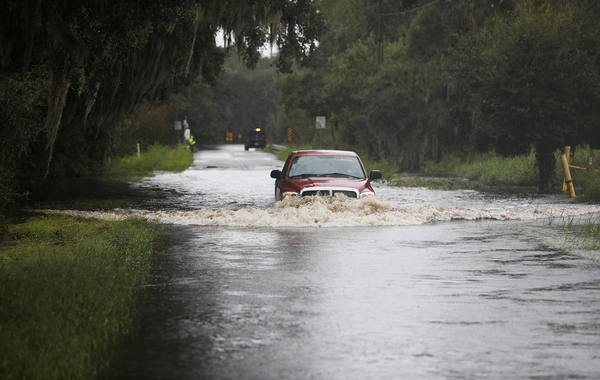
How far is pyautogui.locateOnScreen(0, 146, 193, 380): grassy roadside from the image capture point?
8.11 meters

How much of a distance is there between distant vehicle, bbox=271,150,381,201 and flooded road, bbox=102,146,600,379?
1.29 ft

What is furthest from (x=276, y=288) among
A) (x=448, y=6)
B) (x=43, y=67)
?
(x=448, y=6)

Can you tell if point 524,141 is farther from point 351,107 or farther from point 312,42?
point 351,107

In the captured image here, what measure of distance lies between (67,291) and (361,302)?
3.07m

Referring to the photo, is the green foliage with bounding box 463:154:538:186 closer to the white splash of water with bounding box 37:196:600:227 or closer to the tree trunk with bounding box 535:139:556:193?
the tree trunk with bounding box 535:139:556:193

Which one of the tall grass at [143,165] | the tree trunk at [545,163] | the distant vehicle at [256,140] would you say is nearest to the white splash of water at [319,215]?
the tree trunk at [545,163]

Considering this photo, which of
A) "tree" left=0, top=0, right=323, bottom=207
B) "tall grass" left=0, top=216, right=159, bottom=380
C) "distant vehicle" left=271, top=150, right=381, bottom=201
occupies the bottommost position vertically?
"tall grass" left=0, top=216, right=159, bottom=380

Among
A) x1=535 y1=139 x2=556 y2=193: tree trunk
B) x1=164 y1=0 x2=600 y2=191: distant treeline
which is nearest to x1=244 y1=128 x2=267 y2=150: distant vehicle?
x1=164 y1=0 x2=600 y2=191: distant treeline

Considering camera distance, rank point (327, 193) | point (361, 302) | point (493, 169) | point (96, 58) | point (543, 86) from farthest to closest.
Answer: point (493, 169), point (543, 86), point (327, 193), point (96, 58), point (361, 302)

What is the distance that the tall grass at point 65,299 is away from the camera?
804 cm

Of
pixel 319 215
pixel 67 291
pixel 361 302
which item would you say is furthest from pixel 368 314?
pixel 319 215

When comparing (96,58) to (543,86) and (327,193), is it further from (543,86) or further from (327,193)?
(543,86)

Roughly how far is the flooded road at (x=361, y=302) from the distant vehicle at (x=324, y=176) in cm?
39

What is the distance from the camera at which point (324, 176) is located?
2388cm
